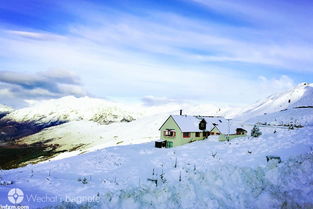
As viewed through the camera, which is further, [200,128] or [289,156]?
[200,128]

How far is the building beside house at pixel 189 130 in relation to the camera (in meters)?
49.5

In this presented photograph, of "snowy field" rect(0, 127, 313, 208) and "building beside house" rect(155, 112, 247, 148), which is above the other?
"building beside house" rect(155, 112, 247, 148)

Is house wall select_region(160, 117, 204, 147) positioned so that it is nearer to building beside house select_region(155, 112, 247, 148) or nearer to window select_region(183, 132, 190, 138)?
building beside house select_region(155, 112, 247, 148)

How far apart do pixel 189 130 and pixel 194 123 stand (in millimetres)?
3472

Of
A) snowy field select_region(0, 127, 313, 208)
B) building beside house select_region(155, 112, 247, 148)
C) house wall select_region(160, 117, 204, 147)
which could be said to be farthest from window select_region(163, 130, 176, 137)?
snowy field select_region(0, 127, 313, 208)

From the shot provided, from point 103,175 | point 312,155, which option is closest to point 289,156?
point 312,155

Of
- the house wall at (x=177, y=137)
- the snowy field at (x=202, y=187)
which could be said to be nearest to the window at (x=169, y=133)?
the house wall at (x=177, y=137)

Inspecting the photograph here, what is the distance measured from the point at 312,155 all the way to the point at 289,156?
156cm

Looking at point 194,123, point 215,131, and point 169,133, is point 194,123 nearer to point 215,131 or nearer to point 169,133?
point 215,131

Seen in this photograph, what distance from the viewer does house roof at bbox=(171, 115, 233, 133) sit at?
50506mm

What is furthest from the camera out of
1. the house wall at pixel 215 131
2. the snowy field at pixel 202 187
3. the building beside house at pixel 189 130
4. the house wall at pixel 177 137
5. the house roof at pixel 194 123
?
the house wall at pixel 215 131

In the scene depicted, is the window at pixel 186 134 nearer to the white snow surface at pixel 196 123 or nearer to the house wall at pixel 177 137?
the house wall at pixel 177 137

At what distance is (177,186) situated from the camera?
18.5 meters

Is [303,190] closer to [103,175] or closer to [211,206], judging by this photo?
[211,206]
